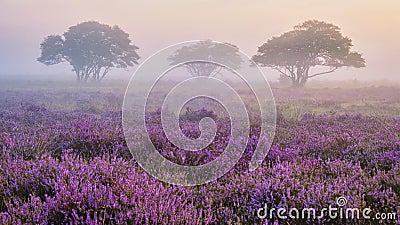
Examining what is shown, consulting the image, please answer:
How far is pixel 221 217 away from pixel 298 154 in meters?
2.09

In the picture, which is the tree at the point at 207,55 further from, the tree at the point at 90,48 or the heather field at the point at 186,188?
the heather field at the point at 186,188

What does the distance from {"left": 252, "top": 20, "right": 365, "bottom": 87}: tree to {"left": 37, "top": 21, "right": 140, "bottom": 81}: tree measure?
2154 centimetres

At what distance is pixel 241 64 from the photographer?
54.0 meters

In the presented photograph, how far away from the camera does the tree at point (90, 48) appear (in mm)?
43125

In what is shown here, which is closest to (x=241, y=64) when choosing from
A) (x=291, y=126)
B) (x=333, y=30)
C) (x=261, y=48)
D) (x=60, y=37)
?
(x=261, y=48)

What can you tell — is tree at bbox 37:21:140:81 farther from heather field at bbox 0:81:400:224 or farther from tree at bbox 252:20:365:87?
heather field at bbox 0:81:400:224

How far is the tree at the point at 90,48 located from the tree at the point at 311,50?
21.5m

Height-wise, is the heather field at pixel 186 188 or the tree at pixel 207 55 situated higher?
the tree at pixel 207 55

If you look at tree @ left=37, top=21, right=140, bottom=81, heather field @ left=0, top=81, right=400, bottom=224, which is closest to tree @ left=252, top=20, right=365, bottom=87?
tree @ left=37, top=21, right=140, bottom=81

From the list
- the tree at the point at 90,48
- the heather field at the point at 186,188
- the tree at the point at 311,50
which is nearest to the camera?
the heather field at the point at 186,188

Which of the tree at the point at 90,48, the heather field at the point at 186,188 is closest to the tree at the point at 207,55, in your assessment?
the tree at the point at 90,48

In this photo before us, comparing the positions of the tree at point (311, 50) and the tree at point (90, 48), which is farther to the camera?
the tree at point (90, 48)

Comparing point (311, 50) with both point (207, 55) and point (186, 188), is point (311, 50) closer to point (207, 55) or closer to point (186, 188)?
point (207, 55)

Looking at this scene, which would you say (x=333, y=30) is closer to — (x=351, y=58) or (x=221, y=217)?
(x=351, y=58)
